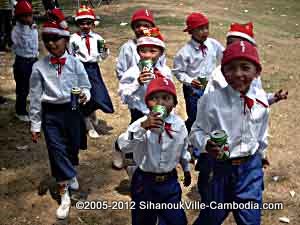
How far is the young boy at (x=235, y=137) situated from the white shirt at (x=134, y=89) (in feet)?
4.31

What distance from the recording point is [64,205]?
5016 mm

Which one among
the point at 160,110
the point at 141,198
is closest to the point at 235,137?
the point at 160,110

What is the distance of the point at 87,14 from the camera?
21.9ft

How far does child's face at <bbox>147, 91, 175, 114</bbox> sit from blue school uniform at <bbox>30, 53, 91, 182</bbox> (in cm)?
125

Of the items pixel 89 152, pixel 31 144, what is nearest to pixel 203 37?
pixel 89 152

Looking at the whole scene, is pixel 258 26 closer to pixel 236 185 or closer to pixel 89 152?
pixel 89 152

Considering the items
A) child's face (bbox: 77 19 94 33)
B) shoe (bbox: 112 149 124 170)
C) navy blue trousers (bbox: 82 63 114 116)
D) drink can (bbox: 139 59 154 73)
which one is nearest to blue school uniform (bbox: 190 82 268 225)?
drink can (bbox: 139 59 154 73)

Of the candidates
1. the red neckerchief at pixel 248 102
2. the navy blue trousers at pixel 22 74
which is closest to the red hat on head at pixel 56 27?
the red neckerchief at pixel 248 102

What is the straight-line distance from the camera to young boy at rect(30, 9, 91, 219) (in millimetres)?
4797

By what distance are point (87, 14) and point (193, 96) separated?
2023 millimetres

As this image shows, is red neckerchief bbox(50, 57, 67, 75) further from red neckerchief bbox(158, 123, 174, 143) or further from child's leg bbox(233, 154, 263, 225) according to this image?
child's leg bbox(233, 154, 263, 225)

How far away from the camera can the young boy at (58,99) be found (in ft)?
15.7

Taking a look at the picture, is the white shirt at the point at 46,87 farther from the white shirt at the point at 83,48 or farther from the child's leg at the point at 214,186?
the white shirt at the point at 83,48

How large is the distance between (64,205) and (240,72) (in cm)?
251
